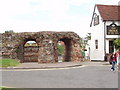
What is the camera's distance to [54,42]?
30.5 metres

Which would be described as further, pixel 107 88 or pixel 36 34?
pixel 36 34

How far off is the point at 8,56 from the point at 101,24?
13474 mm

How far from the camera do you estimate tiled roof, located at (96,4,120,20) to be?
120ft

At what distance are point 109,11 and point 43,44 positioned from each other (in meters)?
12.6

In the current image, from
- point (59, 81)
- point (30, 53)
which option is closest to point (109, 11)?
point (30, 53)

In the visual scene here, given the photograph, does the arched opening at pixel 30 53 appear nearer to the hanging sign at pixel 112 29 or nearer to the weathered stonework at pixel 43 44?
the weathered stonework at pixel 43 44

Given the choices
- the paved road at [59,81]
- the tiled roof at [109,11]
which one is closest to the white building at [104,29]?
the tiled roof at [109,11]

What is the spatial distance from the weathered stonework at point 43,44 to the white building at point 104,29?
17.3ft

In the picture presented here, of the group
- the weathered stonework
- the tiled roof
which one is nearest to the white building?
the tiled roof

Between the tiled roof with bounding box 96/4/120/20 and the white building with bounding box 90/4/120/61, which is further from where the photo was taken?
the tiled roof with bounding box 96/4/120/20

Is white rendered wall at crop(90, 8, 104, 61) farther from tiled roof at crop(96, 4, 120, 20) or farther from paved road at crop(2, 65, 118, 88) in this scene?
paved road at crop(2, 65, 118, 88)

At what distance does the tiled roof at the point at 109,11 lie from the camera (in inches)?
1438

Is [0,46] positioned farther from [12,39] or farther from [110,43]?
[110,43]

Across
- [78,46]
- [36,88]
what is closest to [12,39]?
[78,46]
